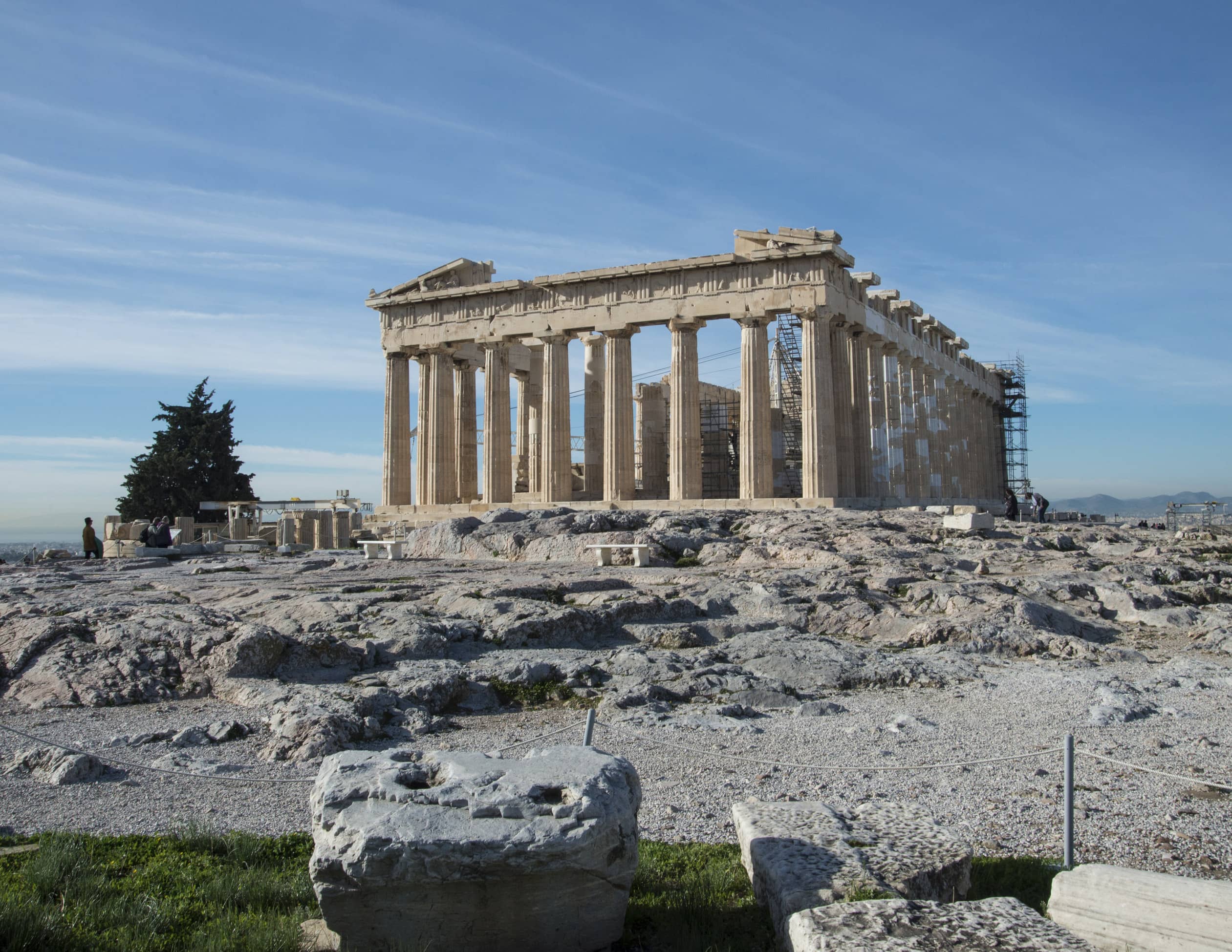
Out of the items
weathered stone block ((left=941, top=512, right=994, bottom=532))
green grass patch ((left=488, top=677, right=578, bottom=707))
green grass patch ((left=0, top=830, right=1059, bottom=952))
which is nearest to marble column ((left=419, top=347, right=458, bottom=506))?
weathered stone block ((left=941, top=512, right=994, bottom=532))

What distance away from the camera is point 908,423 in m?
43.3

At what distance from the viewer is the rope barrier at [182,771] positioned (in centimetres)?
829

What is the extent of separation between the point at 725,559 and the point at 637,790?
1722 centimetres

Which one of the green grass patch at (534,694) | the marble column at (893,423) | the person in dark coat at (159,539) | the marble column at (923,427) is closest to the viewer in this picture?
the green grass patch at (534,694)

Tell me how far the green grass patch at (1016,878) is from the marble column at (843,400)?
3094 cm

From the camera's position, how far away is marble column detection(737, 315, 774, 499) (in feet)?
114

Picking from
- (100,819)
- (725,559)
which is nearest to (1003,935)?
(100,819)

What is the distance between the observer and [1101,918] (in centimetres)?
504

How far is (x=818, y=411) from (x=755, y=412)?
218 centimetres

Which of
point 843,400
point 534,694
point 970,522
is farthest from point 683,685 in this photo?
point 843,400

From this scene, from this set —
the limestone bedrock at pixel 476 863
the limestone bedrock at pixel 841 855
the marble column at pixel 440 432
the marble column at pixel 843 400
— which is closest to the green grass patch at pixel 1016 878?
the limestone bedrock at pixel 841 855

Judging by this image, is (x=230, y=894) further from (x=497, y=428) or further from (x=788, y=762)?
(x=497, y=428)

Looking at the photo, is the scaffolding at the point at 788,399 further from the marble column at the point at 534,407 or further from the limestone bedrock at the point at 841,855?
the limestone bedrock at the point at 841,855

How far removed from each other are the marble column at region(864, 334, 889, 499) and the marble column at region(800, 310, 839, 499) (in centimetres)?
426
